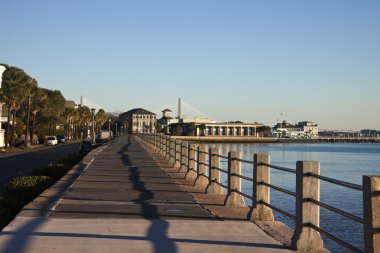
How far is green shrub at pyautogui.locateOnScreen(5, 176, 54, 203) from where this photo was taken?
677 inches

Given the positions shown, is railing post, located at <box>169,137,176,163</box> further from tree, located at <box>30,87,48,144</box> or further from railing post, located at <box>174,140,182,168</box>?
tree, located at <box>30,87,48,144</box>

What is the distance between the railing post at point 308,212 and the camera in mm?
8789

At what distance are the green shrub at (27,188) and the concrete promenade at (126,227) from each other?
139 centimetres

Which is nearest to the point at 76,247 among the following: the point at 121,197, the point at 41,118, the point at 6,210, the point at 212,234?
the point at 212,234

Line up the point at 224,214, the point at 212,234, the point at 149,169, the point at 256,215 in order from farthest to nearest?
the point at 149,169, the point at 224,214, the point at 256,215, the point at 212,234

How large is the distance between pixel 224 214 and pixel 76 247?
446 cm

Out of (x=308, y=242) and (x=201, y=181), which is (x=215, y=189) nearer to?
(x=201, y=181)

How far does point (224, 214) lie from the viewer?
12.4 m

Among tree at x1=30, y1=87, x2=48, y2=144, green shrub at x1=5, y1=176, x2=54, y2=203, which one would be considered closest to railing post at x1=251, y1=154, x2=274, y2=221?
green shrub at x1=5, y1=176, x2=54, y2=203

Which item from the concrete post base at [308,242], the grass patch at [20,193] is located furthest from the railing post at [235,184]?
the concrete post base at [308,242]

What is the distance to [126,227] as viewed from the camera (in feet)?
34.0

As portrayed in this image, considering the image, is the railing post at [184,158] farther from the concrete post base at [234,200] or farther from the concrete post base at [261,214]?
the concrete post base at [261,214]

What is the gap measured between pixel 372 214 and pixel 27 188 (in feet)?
47.0

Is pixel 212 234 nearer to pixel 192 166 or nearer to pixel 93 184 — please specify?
pixel 93 184
